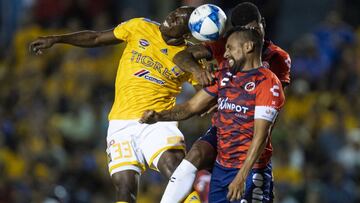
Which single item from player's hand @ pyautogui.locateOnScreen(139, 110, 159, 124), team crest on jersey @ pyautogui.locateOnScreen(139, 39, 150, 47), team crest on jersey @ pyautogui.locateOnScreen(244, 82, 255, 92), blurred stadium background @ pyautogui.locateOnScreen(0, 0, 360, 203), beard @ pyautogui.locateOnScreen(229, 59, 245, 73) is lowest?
blurred stadium background @ pyautogui.locateOnScreen(0, 0, 360, 203)

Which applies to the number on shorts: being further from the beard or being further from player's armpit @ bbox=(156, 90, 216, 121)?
the beard

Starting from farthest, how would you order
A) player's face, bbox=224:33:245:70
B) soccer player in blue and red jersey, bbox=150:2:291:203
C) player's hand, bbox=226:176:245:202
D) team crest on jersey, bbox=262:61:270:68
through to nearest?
team crest on jersey, bbox=262:61:270:68, soccer player in blue and red jersey, bbox=150:2:291:203, player's face, bbox=224:33:245:70, player's hand, bbox=226:176:245:202

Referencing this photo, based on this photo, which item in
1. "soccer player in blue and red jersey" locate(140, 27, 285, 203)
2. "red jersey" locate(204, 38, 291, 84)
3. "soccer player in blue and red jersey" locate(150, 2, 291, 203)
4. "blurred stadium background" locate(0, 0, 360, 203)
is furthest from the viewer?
"blurred stadium background" locate(0, 0, 360, 203)

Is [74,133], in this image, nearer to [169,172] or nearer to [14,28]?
[14,28]

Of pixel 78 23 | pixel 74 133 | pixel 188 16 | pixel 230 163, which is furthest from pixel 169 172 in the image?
pixel 78 23

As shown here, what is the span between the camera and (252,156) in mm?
8703

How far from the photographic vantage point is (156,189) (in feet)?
47.8

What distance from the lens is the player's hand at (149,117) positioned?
29.7ft

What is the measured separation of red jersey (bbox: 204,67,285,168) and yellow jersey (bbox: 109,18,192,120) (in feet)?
2.92

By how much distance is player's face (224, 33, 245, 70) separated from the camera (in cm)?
899

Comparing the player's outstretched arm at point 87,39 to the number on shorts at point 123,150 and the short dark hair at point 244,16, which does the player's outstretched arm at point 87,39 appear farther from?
the short dark hair at point 244,16

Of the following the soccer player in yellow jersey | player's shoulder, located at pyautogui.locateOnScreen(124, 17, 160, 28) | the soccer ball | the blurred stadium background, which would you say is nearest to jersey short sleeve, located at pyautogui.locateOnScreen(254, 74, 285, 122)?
the soccer ball

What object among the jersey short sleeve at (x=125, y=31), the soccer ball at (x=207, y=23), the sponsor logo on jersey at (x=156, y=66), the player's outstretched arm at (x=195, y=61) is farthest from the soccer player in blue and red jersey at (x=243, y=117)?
the jersey short sleeve at (x=125, y=31)

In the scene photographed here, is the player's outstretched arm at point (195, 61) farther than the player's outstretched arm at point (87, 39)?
No
